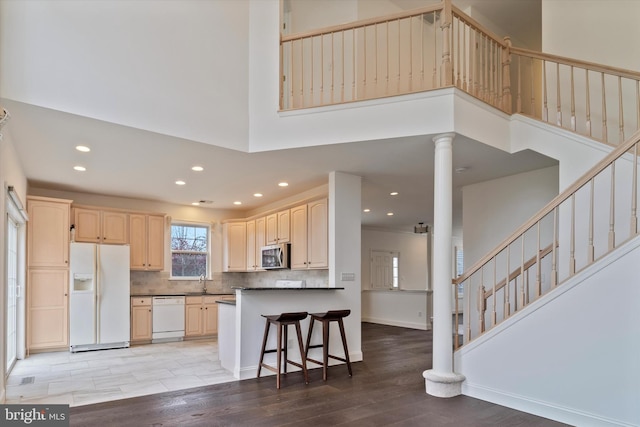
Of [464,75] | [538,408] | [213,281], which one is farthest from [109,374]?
[464,75]

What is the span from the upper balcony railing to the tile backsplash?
3.02 m

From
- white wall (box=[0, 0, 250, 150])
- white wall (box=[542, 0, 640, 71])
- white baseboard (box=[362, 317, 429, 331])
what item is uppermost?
white wall (box=[542, 0, 640, 71])

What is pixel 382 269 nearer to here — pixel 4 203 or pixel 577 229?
pixel 577 229

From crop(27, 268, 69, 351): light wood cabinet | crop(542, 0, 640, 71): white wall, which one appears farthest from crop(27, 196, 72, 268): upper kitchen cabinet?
crop(542, 0, 640, 71): white wall

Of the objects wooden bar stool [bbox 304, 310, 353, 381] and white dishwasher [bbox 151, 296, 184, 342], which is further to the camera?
white dishwasher [bbox 151, 296, 184, 342]

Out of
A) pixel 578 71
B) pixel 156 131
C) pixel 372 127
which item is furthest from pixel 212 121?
pixel 578 71

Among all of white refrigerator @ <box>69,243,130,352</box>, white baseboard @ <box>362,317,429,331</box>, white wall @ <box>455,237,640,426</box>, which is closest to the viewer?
white wall @ <box>455,237,640,426</box>

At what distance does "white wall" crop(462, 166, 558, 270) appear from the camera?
17.5ft

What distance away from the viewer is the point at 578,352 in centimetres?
325

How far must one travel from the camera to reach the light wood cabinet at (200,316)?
7.49 meters

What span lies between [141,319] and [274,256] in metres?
2.50

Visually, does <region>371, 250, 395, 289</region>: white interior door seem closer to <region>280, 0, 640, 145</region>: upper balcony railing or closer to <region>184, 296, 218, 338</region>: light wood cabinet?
<region>184, 296, 218, 338</region>: light wood cabinet

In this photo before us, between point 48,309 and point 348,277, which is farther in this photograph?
point 48,309

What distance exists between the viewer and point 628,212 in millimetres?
3828
